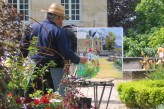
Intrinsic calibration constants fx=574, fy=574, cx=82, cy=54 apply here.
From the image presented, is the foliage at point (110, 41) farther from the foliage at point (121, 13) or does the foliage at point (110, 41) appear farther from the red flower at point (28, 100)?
the foliage at point (121, 13)

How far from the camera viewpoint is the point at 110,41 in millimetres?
16688

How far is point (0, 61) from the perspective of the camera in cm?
477

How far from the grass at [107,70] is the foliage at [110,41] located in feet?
1.37

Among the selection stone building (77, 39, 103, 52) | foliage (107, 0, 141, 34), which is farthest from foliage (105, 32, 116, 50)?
foliage (107, 0, 141, 34)

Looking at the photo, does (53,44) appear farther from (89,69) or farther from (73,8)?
(73,8)

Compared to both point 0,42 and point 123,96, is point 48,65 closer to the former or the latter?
point 0,42

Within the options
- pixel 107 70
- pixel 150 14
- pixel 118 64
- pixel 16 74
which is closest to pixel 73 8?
pixel 150 14

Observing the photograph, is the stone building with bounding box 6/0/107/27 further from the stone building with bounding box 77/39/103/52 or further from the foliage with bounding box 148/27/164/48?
the stone building with bounding box 77/39/103/52

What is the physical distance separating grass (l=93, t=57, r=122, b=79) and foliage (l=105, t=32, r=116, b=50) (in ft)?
1.37

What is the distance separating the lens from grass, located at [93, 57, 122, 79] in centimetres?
1717

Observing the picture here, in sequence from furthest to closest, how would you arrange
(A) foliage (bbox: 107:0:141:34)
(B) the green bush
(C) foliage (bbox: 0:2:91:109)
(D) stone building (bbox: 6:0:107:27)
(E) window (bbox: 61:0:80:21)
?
(A) foliage (bbox: 107:0:141:34) → (E) window (bbox: 61:0:80:21) → (D) stone building (bbox: 6:0:107:27) → (B) the green bush → (C) foliage (bbox: 0:2:91:109)

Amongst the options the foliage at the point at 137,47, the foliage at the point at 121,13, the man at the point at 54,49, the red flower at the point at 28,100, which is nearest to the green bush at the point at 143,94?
the man at the point at 54,49

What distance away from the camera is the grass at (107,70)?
17173 millimetres

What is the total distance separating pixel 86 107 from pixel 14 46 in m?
1.34
